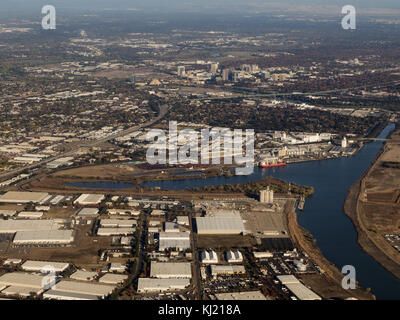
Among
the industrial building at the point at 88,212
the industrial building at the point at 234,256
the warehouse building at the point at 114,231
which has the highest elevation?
the industrial building at the point at 88,212

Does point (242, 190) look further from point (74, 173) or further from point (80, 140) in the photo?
point (80, 140)

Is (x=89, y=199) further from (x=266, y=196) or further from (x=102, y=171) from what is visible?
(x=266, y=196)

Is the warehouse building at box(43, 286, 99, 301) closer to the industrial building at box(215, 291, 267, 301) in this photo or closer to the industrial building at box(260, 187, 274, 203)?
the industrial building at box(215, 291, 267, 301)

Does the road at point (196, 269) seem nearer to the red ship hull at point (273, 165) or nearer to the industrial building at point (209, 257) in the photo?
the industrial building at point (209, 257)

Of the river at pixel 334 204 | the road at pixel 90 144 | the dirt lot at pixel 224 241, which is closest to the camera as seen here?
the river at pixel 334 204

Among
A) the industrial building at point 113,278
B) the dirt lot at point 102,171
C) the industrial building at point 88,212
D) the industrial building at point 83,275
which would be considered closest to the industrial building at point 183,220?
the industrial building at point 88,212

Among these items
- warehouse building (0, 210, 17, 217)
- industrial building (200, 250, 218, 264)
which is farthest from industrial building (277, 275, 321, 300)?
warehouse building (0, 210, 17, 217)
